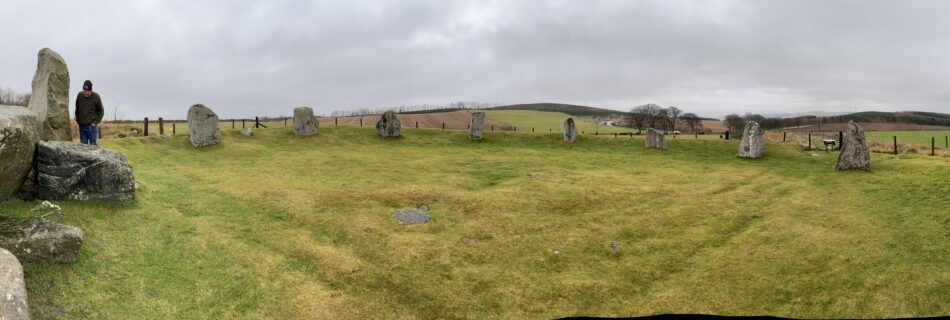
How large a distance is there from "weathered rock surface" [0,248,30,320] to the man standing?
1425cm

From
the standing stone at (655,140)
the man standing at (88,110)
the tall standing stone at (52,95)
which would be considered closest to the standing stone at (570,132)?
the standing stone at (655,140)

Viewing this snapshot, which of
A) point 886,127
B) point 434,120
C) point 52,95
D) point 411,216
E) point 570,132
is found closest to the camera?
point 52,95

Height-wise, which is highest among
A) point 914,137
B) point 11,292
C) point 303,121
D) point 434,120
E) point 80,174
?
point 434,120

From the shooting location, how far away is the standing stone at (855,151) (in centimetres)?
2580

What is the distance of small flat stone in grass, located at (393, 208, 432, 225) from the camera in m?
17.9

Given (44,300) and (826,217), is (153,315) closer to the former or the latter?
(44,300)

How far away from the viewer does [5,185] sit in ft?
40.2

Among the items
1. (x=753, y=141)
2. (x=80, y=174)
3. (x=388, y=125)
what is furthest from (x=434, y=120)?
(x=80, y=174)

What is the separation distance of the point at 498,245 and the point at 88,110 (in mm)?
15982

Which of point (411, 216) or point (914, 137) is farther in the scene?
point (914, 137)

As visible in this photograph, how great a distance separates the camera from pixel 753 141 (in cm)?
3334

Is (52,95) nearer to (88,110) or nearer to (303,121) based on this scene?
(88,110)

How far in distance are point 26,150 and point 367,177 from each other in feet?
41.7

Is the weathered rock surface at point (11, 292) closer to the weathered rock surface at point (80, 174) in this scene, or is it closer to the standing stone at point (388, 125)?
the weathered rock surface at point (80, 174)
